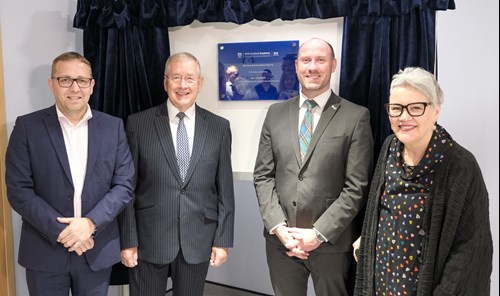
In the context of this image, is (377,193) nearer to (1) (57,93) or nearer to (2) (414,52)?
(2) (414,52)

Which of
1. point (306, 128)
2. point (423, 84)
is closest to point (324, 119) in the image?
point (306, 128)

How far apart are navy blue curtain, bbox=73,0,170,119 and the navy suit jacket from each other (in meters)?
0.68

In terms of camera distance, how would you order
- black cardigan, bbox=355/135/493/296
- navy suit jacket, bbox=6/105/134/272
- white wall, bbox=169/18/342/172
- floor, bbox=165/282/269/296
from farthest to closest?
floor, bbox=165/282/269/296, white wall, bbox=169/18/342/172, navy suit jacket, bbox=6/105/134/272, black cardigan, bbox=355/135/493/296

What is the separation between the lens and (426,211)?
71.0 inches

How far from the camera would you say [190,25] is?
2.95 metres

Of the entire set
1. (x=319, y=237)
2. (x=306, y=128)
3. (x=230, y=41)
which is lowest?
(x=319, y=237)

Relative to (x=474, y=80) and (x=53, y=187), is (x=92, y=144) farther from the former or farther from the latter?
(x=474, y=80)

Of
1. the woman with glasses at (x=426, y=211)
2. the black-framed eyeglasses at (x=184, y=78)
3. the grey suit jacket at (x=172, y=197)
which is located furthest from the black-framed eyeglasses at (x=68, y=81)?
the woman with glasses at (x=426, y=211)

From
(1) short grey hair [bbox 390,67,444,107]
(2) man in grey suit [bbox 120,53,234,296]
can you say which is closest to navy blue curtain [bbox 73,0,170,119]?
(2) man in grey suit [bbox 120,53,234,296]

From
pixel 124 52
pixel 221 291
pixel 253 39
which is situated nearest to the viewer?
pixel 253 39

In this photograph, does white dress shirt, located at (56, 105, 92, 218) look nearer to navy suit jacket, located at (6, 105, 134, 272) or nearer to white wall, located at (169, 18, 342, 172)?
navy suit jacket, located at (6, 105, 134, 272)

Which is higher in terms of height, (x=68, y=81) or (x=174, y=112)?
(x=68, y=81)

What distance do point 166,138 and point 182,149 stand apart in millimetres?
102

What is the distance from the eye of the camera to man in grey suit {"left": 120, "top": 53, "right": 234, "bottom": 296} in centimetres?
239
